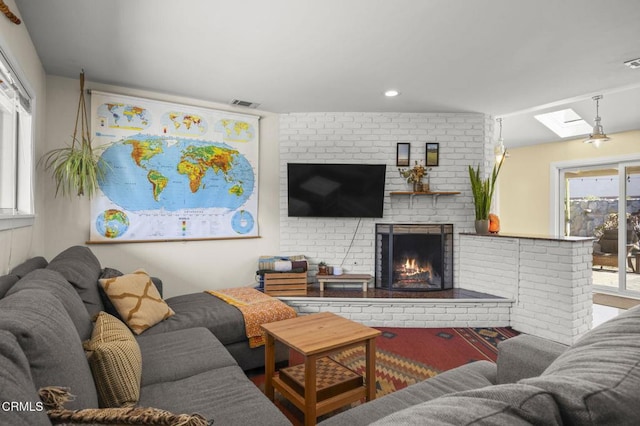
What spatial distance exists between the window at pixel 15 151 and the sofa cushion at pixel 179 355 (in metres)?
1.02

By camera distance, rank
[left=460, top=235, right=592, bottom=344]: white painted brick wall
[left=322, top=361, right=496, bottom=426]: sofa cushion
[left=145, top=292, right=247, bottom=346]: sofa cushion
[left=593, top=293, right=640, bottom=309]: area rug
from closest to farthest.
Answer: [left=322, top=361, right=496, bottom=426]: sofa cushion → [left=145, top=292, right=247, bottom=346]: sofa cushion → [left=460, top=235, right=592, bottom=344]: white painted brick wall → [left=593, top=293, right=640, bottom=309]: area rug

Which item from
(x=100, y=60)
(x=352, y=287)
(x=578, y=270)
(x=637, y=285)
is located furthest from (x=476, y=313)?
(x=100, y=60)

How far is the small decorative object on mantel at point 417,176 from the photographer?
4129mm

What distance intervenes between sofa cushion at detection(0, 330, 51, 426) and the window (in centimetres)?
142

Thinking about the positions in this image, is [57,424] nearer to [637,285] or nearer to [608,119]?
[608,119]

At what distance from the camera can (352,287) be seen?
4.11 meters

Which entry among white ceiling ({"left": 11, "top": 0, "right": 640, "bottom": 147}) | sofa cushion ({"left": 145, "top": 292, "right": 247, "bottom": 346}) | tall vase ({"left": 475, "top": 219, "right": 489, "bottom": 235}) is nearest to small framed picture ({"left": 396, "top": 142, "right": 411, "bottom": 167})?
white ceiling ({"left": 11, "top": 0, "right": 640, "bottom": 147})

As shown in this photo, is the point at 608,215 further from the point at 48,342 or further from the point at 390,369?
the point at 48,342

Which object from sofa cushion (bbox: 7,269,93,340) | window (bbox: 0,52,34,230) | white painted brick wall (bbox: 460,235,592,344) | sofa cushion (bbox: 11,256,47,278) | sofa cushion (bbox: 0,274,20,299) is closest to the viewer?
sofa cushion (bbox: 7,269,93,340)

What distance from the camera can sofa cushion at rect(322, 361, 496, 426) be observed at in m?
1.27

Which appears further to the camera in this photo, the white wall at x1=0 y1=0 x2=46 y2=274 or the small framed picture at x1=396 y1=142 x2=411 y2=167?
the small framed picture at x1=396 y1=142 x2=411 y2=167

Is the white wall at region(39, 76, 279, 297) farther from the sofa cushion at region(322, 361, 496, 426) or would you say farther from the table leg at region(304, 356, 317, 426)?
the sofa cushion at region(322, 361, 496, 426)

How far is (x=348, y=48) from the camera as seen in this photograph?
2.60m

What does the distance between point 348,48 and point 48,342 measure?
2.47 meters
